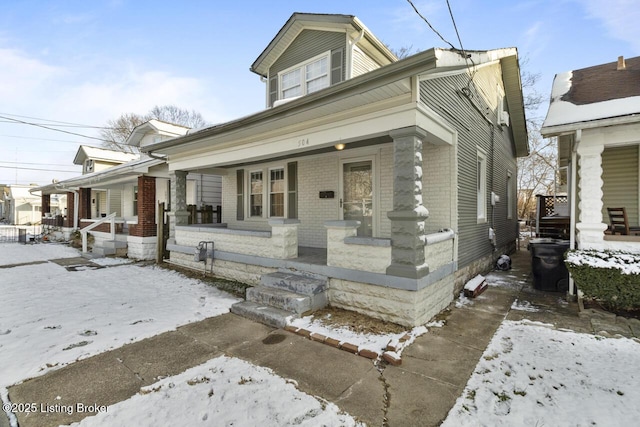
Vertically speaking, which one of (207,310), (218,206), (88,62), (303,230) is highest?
(88,62)

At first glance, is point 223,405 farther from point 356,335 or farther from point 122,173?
point 122,173

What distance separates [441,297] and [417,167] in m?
2.50

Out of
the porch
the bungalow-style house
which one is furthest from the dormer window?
the bungalow-style house

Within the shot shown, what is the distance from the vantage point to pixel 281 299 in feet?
16.9

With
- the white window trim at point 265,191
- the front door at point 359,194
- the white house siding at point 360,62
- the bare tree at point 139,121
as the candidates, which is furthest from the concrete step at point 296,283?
the bare tree at point 139,121

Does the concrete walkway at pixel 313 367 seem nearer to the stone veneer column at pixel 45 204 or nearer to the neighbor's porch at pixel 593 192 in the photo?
the neighbor's porch at pixel 593 192

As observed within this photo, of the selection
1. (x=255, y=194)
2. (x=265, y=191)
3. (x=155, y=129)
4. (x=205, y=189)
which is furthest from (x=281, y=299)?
(x=155, y=129)

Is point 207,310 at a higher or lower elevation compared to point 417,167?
lower

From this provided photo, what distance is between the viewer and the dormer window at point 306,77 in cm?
862

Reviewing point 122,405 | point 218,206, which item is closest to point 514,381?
point 122,405

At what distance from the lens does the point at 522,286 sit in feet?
23.2

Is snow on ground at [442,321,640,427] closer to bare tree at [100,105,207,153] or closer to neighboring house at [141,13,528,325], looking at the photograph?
neighboring house at [141,13,528,325]

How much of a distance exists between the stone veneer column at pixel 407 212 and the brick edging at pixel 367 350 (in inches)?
39.8

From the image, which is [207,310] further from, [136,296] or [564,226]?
[564,226]
